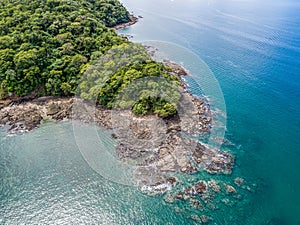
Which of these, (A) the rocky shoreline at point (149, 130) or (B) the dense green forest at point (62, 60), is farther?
(B) the dense green forest at point (62, 60)

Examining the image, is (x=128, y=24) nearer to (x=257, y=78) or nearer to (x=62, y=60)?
(x=62, y=60)

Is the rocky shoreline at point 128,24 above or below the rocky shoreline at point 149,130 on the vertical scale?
above

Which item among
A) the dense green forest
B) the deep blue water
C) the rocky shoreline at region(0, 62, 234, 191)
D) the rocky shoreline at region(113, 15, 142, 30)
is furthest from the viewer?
the rocky shoreline at region(113, 15, 142, 30)

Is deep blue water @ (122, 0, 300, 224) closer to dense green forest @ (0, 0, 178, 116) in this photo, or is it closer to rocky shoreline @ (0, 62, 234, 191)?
rocky shoreline @ (0, 62, 234, 191)

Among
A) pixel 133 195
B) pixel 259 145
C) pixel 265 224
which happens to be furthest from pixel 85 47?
pixel 265 224

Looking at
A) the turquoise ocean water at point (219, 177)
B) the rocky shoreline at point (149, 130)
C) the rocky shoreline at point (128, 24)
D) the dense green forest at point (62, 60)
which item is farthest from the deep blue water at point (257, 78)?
the dense green forest at point (62, 60)

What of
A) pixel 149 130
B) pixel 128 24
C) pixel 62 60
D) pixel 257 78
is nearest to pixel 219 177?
pixel 149 130

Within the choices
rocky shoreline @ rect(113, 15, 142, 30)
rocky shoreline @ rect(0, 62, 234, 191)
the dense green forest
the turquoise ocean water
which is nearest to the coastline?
rocky shoreline @ rect(0, 62, 234, 191)

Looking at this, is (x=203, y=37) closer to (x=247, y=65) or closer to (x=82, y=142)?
(x=247, y=65)

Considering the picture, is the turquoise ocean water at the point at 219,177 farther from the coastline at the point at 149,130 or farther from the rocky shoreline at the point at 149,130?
the rocky shoreline at the point at 149,130
